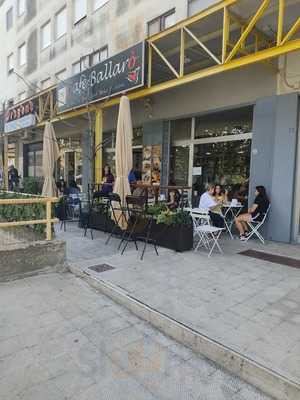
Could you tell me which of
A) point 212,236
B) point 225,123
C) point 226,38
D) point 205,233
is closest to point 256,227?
point 212,236

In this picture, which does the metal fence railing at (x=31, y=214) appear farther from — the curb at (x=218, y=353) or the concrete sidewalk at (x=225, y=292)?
the curb at (x=218, y=353)

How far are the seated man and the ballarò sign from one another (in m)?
3.08

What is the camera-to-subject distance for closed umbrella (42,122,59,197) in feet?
28.7

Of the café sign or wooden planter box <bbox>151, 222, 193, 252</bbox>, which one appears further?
the café sign

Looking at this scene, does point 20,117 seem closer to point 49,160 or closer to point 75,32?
point 75,32

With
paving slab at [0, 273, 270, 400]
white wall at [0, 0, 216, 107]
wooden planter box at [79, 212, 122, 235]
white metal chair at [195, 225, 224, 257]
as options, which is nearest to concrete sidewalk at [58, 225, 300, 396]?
white metal chair at [195, 225, 224, 257]

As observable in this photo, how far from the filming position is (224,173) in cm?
859

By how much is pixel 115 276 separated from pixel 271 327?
2.26 meters

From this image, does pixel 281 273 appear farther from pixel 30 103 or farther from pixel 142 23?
pixel 30 103

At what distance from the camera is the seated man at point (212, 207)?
6768 millimetres

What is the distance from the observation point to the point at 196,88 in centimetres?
856

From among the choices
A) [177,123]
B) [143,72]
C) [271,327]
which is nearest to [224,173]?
[177,123]

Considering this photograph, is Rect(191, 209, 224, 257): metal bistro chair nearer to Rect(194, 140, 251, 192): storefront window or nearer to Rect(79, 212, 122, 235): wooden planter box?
Rect(79, 212, 122, 235): wooden planter box

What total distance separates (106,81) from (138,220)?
14.7 ft
